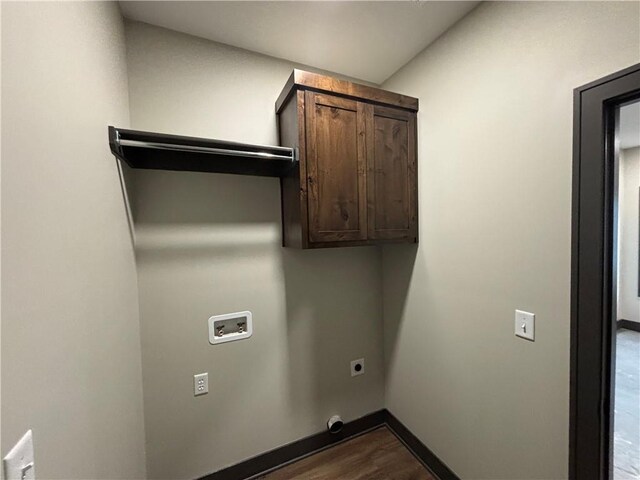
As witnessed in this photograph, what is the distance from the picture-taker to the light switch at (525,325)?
3.79 feet

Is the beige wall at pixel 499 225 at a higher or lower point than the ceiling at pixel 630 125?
lower

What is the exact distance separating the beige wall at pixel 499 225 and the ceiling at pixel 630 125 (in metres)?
1.51

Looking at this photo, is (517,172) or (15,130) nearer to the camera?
(15,130)

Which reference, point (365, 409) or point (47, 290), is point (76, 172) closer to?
point (47, 290)

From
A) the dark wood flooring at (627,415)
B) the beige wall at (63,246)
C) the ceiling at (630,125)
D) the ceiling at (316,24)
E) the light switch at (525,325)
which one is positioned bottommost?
the dark wood flooring at (627,415)

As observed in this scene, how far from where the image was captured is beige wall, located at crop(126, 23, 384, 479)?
142 cm

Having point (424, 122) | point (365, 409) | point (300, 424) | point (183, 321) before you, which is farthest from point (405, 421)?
point (424, 122)

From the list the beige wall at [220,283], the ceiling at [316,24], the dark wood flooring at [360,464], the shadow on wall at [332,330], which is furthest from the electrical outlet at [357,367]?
the ceiling at [316,24]

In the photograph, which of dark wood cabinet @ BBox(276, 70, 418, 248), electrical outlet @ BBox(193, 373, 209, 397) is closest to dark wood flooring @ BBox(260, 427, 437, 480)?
electrical outlet @ BBox(193, 373, 209, 397)

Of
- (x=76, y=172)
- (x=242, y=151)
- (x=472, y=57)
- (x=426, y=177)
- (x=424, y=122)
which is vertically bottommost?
(x=76, y=172)

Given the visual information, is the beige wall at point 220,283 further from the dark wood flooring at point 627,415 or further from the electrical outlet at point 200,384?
the dark wood flooring at point 627,415

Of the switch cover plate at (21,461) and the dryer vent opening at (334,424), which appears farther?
the dryer vent opening at (334,424)

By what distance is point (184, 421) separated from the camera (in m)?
1.51

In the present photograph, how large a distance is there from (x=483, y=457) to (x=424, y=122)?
1870 mm
